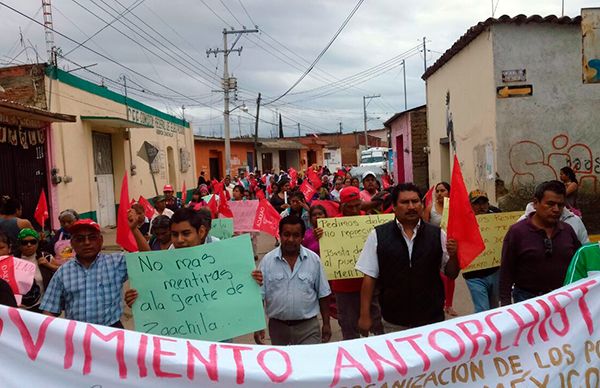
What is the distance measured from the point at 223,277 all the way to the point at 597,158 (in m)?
10.4

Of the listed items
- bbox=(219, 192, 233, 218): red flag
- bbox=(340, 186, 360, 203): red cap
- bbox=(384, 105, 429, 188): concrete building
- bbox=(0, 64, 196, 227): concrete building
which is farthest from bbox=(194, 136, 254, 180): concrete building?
bbox=(340, 186, 360, 203): red cap

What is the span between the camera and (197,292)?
3.76 meters

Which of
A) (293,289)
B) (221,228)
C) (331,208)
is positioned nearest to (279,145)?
(221,228)

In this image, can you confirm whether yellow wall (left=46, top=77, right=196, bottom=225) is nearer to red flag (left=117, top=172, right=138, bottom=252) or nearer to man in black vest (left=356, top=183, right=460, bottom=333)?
red flag (left=117, top=172, right=138, bottom=252)

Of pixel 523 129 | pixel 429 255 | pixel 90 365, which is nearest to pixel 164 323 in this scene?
pixel 90 365

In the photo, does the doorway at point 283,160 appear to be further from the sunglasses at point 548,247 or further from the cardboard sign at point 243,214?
the sunglasses at point 548,247

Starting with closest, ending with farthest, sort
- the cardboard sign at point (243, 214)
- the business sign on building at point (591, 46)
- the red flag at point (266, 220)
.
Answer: the business sign on building at point (591, 46) < the red flag at point (266, 220) < the cardboard sign at point (243, 214)

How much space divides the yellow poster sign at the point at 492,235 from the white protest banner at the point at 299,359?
2146mm

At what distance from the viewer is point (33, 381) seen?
278 cm

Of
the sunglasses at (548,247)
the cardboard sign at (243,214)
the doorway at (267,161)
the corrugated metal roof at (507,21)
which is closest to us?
the sunglasses at (548,247)

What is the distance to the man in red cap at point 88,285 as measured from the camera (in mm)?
3625

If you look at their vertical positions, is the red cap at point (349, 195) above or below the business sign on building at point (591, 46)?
below

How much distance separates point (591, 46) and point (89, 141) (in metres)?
14.2

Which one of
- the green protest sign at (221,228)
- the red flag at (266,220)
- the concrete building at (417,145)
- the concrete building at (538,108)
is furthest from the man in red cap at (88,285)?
the concrete building at (417,145)
